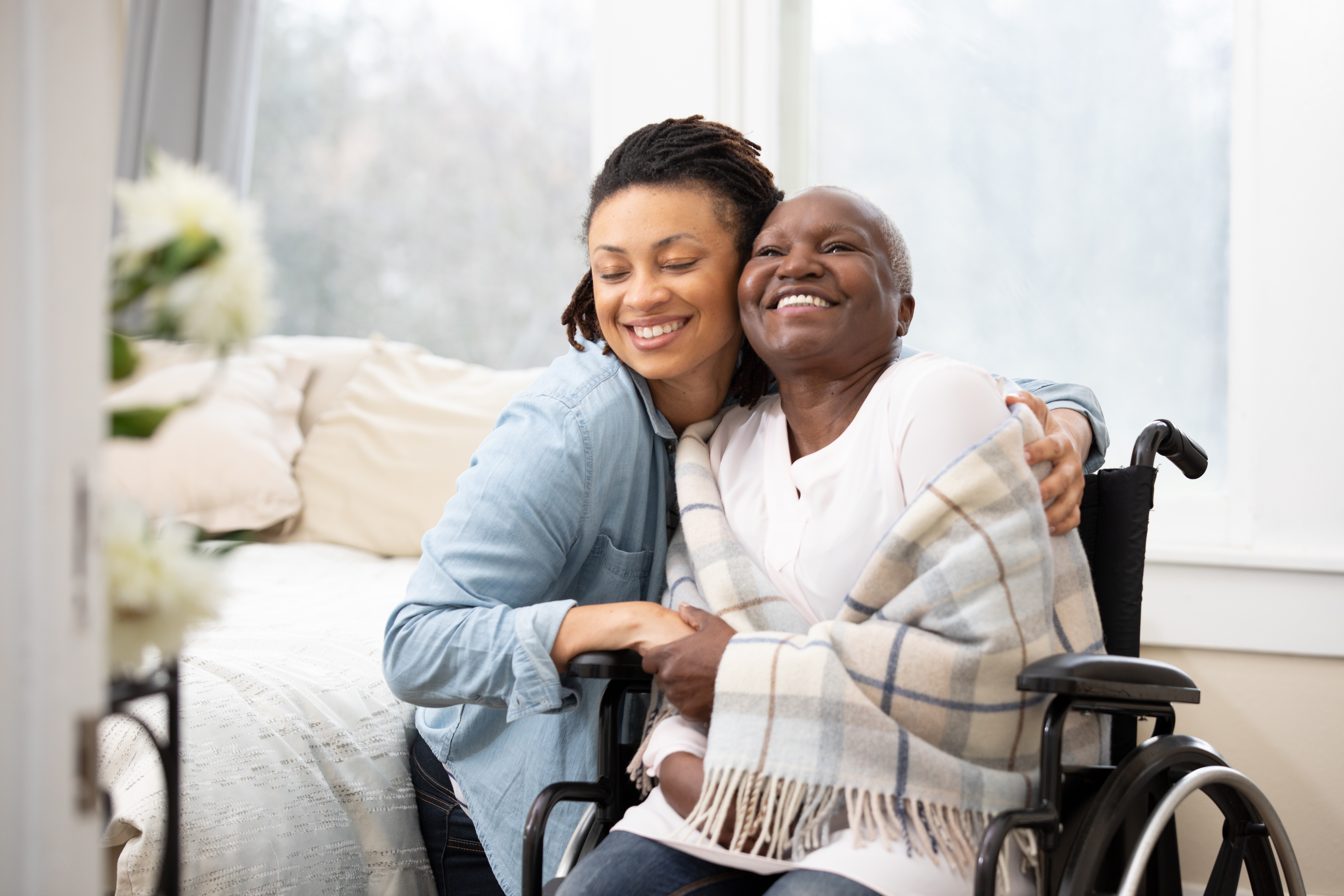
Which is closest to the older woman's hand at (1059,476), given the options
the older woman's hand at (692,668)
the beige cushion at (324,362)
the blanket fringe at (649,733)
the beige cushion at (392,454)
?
the older woman's hand at (692,668)

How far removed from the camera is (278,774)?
1156 mm

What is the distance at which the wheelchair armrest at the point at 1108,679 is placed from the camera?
2.82ft

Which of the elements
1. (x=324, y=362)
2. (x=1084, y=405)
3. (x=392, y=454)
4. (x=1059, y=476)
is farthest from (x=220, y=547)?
(x=324, y=362)

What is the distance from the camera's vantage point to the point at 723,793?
944mm

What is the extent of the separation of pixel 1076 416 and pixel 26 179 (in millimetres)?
1173

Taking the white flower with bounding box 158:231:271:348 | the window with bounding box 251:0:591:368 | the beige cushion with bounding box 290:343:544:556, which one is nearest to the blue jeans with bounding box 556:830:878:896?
the white flower with bounding box 158:231:271:348

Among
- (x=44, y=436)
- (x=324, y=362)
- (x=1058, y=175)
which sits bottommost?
(x=44, y=436)

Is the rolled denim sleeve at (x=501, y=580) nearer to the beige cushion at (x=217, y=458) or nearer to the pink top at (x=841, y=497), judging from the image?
the pink top at (x=841, y=497)

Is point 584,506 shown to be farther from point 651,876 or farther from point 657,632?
point 651,876

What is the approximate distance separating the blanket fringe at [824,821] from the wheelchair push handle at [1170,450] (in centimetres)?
50

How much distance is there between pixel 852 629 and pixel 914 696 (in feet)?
0.28

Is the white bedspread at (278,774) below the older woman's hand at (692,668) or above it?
below

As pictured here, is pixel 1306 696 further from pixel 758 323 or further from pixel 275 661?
pixel 275 661

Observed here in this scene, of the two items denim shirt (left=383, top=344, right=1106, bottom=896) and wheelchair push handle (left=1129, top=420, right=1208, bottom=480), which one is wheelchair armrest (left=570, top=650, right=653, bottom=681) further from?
wheelchair push handle (left=1129, top=420, right=1208, bottom=480)
